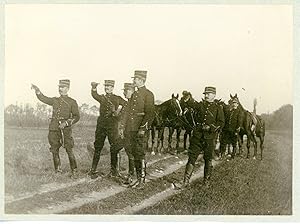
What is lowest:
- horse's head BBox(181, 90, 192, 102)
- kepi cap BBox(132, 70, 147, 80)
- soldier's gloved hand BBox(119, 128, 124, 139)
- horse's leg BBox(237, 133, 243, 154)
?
horse's leg BBox(237, 133, 243, 154)

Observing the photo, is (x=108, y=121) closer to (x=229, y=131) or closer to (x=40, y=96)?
(x=40, y=96)

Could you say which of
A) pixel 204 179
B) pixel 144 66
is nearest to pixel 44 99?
pixel 144 66

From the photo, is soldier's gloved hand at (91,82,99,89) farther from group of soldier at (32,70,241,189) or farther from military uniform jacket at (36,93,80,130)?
military uniform jacket at (36,93,80,130)

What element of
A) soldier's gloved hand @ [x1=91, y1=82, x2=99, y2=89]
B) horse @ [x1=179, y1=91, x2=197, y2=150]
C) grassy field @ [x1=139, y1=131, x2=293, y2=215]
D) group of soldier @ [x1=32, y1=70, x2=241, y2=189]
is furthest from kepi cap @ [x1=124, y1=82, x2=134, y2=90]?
grassy field @ [x1=139, y1=131, x2=293, y2=215]

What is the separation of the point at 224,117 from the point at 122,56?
565mm

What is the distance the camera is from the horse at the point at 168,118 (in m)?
2.18

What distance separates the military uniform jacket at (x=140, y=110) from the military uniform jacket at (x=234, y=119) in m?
0.38

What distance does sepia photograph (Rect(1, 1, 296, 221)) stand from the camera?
7.14ft

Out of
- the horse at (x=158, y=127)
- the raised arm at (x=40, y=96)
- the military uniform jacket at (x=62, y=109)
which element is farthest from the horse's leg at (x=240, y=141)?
the raised arm at (x=40, y=96)

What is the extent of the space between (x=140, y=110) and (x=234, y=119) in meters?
0.45

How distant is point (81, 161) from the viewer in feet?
7.25

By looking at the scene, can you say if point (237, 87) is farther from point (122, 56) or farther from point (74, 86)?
point (74, 86)

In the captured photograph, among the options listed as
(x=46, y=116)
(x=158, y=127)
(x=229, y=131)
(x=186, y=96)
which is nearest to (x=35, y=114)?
(x=46, y=116)

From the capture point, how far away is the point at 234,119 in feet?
7.27
